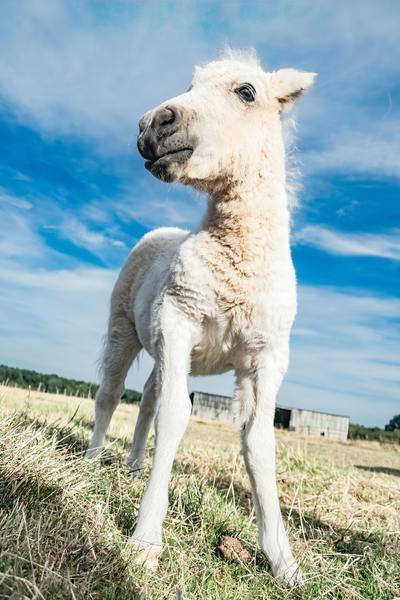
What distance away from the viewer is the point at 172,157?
11.8 ft

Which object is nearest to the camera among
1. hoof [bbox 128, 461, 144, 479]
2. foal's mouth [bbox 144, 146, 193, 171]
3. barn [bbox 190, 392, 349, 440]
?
foal's mouth [bbox 144, 146, 193, 171]

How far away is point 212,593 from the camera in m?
2.94

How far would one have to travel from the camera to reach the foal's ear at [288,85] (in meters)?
4.05

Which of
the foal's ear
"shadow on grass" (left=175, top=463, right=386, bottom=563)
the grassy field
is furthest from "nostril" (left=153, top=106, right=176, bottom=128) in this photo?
"shadow on grass" (left=175, top=463, right=386, bottom=563)

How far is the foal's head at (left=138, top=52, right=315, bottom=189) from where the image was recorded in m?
3.57

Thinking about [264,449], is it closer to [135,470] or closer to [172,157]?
[135,470]

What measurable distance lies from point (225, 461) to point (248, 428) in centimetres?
299

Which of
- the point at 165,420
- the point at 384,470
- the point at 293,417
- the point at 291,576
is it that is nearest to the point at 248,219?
the point at 165,420

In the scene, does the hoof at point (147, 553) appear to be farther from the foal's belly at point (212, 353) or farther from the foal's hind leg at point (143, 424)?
the foal's hind leg at point (143, 424)

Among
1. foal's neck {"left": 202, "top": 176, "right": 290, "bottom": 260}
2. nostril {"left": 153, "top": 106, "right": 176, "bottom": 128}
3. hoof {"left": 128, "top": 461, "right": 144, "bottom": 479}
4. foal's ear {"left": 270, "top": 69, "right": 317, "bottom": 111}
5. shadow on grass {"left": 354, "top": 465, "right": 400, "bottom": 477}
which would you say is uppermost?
foal's ear {"left": 270, "top": 69, "right": 317, "bottom": 111}

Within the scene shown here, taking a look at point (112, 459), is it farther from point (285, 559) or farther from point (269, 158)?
point (269, 158)

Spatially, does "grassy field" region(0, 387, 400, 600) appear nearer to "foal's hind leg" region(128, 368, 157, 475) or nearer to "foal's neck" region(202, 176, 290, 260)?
"foal's hind leg" region(128, 368, 157, 475)

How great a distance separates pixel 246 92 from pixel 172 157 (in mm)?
748

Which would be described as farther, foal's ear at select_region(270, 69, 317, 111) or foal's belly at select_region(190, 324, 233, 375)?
foal's ear at select_region(270, 69, 317, 111)
